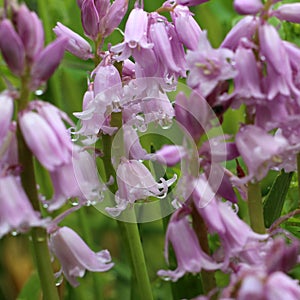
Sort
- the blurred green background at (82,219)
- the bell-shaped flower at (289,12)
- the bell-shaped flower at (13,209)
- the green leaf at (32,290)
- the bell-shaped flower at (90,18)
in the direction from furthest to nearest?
the blurred green background at (82,219) → the green leaf at (32,290) → the bell-shaped flower at (90,18) → the bell-shaped flower at (289,12) → the bell-shaped flower at (13,209)

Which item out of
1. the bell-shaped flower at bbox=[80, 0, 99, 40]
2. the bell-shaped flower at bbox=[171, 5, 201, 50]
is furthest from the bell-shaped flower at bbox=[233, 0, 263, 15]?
the bell-shaped flower at bbox=[80, 0, 99, 40]

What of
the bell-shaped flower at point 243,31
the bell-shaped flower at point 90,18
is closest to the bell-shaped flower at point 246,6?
the bell-shaped flower at point 243,31

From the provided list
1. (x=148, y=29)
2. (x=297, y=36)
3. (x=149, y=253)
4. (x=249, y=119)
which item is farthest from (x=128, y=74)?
(x=149, y=253)

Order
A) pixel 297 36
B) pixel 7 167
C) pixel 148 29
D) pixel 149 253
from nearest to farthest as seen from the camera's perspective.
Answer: pixel 7 167, pixel 148 29, pixel 297 36, pixel 149 253

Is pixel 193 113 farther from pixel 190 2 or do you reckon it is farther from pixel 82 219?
pixel 82 219

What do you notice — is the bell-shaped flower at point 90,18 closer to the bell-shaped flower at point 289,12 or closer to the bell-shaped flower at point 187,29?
the bell-shaped flower at point 187,29

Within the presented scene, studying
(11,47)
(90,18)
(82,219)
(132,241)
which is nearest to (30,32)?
(11,47)

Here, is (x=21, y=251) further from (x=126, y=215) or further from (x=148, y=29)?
(x=148, y=29)
